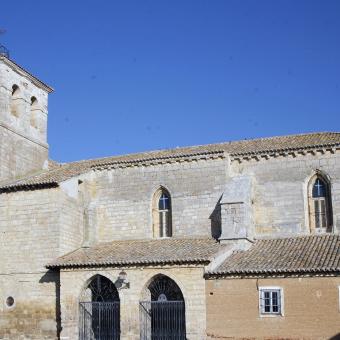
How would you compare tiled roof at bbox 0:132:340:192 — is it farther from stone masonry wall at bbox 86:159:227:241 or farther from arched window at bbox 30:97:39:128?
arched window at bbox 30:97:39:128

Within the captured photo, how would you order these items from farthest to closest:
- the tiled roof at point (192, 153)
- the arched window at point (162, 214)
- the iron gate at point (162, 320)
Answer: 1. the arched window at point (162, 214)
2. the tiled roof at point (192, 153)
3. the iron gate at point (162, 320)

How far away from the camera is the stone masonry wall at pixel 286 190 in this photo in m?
23.0

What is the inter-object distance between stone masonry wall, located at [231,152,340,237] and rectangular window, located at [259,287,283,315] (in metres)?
4.04

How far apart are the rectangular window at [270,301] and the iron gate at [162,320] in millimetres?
2760

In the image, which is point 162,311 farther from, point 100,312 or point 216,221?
point 216,221

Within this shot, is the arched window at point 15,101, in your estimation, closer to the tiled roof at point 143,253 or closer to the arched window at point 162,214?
the tiled roof at point 143,253

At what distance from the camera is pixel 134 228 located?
24.9 meters

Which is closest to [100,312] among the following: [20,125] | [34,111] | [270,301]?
[270,301]

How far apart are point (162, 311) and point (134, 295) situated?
111 centimetres

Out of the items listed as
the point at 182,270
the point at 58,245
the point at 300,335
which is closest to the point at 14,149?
the point at 58,245

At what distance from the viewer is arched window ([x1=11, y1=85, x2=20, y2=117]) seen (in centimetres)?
2745

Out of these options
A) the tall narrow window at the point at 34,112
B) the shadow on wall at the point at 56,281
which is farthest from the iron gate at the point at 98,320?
the tall narrow window at the point at 34,112

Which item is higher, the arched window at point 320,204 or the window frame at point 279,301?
the arched window at point 320,204

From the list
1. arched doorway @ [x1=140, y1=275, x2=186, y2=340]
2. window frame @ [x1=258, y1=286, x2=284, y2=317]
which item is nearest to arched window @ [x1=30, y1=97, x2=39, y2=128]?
arched doorway @ [x1=140, y1=275, x2=186, y2=340]
